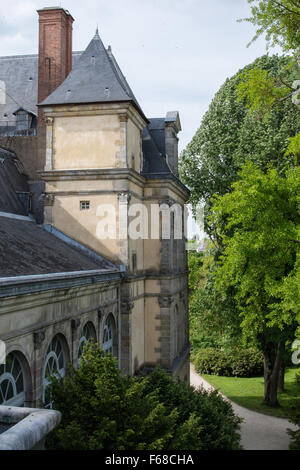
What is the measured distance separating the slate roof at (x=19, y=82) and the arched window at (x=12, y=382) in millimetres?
16278

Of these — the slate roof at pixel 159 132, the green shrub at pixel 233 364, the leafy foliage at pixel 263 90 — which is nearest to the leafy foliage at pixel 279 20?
the leafy foliage at pixel 263 90

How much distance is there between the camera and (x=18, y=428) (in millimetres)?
4020

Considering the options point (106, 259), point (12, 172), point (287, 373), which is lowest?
point (287, 373)

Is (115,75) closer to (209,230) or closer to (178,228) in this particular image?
(178,228)

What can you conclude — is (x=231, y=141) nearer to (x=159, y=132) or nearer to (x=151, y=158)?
(x=159, y=132)

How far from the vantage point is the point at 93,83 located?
20969mm

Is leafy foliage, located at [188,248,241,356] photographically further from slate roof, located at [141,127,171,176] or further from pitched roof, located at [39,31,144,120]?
pitched roof, located at [39,31,144,120]

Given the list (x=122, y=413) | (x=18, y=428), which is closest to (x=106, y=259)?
(x=122, y=413)

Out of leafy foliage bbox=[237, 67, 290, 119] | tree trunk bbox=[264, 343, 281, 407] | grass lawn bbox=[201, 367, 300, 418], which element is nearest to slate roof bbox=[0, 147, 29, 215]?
leafy foliage bbox=[237, 67, 290, 119]

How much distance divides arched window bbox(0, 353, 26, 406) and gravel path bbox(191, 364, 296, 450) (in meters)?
9.66

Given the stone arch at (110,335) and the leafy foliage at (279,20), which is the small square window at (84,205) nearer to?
the stone arch at (110,335)

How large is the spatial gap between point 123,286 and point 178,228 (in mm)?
7223

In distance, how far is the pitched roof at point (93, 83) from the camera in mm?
20203

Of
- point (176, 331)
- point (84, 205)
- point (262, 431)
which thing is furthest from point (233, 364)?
point (84, 205)
